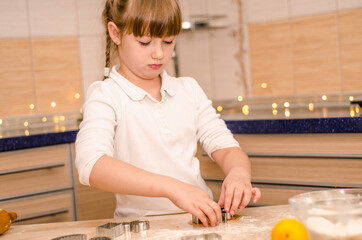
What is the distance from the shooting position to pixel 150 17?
50.6 inches

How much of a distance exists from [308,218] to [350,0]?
2434mm

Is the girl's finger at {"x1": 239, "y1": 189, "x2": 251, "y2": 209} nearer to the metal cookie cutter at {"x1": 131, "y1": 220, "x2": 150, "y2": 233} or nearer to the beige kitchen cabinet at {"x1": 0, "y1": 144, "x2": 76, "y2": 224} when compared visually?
the metal cookie cutter at {"x1": 131, "y1": 220, "x2": 150, "y2": 233}

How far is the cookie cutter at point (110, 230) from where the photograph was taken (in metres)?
0.96

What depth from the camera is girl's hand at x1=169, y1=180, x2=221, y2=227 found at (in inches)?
39.9

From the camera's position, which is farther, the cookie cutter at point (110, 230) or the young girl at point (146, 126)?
the young girl at point (146, 126)

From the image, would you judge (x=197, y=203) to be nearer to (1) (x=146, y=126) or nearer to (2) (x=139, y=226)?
(2) (x=139, y=226)

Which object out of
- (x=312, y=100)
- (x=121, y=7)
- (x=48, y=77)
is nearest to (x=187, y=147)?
(x=121, y=7)

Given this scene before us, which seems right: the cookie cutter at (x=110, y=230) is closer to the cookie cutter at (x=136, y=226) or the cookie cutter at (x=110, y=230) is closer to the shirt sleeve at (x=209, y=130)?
the cookie cutter at (x=136, y=226)

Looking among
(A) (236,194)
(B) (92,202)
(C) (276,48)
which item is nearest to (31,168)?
(B) (92,202)

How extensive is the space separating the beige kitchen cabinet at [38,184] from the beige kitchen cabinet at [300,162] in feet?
2.38

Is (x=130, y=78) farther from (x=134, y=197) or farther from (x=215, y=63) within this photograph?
(x=215, y=63)

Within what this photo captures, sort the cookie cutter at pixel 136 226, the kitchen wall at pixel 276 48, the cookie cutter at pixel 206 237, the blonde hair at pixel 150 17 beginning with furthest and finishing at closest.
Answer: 1. the kitchen wall at pixel 276 48
2. the blonde hair at pixel 150 17
3. the cookie cutter at pixel 136 226
4. the cookie cutter at pixel 206 237

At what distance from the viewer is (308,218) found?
78 cm

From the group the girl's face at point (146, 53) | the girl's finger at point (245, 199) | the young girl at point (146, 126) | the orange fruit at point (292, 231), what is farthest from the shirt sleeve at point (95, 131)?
the orange fruit at point (292, 231)
